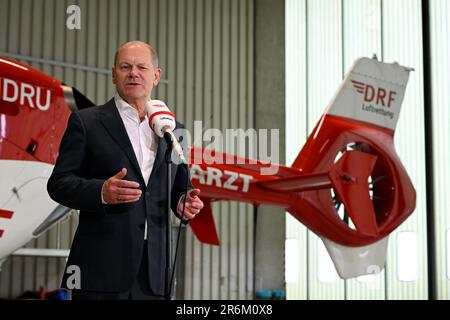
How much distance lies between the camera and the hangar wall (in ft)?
26.0

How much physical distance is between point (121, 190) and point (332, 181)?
345cm

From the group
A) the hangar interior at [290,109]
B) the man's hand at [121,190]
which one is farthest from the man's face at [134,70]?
the hangar interior at [290,109]

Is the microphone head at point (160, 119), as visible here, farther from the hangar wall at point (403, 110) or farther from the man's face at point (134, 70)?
the hangar wall at point (403, 110)

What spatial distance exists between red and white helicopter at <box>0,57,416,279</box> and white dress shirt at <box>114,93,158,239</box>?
208 centimetres

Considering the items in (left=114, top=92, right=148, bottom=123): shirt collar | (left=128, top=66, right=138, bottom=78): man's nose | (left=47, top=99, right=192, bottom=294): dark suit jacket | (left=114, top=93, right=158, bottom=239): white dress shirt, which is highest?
(left=128, top=66, right=138, bottom=78): man's nose

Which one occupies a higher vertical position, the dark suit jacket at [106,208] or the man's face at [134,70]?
the man's face at [134,70]

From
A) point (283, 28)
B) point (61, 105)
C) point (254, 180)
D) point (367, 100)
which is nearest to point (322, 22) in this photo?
point (283, 28)

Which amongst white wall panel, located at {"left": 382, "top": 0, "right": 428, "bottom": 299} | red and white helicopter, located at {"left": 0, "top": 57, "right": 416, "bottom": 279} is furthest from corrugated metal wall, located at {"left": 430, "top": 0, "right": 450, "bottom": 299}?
red and white helicopter, located at {"left": 0, "top": 57, "right": 416, "bottom": 279}

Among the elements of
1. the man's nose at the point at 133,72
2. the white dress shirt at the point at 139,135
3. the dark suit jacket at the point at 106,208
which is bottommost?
the dark suit jacket at the point at 106,208

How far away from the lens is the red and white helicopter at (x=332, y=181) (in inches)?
148

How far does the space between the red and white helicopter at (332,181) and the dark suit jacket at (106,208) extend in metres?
2.13

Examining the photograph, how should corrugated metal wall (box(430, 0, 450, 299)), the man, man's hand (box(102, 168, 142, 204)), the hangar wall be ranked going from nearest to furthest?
1. man's hand (box(102, 168, 142, 204))
2. the man
3. corrugated metal wall (box(430, 0, 450, 299))
4. the hangar wall

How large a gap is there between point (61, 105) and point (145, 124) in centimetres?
211

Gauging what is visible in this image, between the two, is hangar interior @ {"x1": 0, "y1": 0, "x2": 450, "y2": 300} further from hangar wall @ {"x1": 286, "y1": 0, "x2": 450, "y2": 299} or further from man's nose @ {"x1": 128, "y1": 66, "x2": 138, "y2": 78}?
man's nose @ {"x1": 128, "y1": 66, "x2": 138, "y2": 78}
